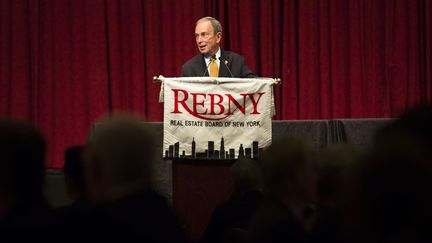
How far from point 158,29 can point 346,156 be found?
6222mm

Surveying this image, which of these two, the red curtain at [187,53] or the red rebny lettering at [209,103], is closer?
the red rebny lettering at [209,103]

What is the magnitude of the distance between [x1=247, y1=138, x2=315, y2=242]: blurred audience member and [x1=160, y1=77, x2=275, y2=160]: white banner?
3.04 meters

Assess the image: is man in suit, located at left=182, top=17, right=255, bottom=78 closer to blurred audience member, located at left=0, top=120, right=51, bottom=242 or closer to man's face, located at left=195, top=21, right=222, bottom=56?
man's face, located at left=195, top=21, right=222, bottom=56

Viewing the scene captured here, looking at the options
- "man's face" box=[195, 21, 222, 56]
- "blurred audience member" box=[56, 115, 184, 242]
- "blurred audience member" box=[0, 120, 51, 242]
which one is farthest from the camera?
"man's face" box=[195, 21, 222, 56]

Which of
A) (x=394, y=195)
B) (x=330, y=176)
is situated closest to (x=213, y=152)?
(x=330, y=176)

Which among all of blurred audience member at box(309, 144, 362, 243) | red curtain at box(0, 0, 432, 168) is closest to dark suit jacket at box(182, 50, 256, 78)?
red curtain at box(0, 0, 432, 168)

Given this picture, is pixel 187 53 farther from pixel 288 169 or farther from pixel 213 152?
pixel 288 169

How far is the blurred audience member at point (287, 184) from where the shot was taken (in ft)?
7.25

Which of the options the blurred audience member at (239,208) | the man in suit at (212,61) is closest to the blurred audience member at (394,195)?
the blurred audience member at (239,208)

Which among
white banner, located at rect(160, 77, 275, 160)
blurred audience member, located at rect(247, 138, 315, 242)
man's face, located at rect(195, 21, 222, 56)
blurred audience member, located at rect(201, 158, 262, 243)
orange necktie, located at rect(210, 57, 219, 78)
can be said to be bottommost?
blurred audience member, located at rect(201, 158, 262, 243)

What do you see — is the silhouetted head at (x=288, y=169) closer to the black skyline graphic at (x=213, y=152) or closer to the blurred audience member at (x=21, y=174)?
the blurred audience member at (x=21, y=174)

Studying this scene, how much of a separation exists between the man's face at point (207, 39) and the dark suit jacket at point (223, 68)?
0.08m

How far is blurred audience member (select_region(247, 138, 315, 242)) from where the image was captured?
2.21 metres

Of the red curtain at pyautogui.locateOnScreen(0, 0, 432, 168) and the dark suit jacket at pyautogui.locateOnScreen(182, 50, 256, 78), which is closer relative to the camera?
the dark suit jacket at pyautogui.locateOnScreen(182, 50, 256, 78)
